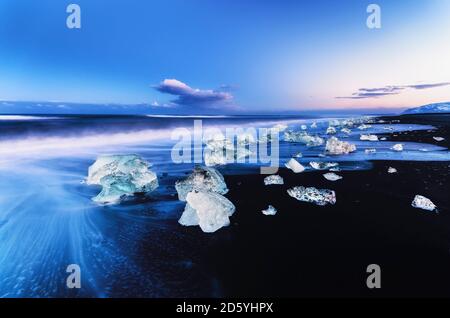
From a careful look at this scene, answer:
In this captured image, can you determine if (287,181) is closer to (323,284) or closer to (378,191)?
(378,191)

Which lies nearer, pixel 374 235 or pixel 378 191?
pixel 374 235

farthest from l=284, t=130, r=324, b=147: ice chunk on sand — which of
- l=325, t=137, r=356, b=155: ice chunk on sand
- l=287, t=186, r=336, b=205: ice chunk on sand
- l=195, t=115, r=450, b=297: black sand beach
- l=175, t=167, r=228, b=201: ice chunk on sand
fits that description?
l=175, t=167, r=228, b=201: ice chunk on sand

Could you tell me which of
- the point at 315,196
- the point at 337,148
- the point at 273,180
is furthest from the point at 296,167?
the point at 337,148

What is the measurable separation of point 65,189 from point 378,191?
219 inches

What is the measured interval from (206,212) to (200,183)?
1.10 metres

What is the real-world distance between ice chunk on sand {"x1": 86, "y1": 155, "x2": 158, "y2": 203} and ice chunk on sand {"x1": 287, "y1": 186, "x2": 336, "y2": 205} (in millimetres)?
2482

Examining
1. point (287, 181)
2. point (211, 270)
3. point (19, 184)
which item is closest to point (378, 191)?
point (287, 181)

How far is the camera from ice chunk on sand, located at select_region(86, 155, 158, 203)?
464cm

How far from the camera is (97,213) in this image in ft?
13.8

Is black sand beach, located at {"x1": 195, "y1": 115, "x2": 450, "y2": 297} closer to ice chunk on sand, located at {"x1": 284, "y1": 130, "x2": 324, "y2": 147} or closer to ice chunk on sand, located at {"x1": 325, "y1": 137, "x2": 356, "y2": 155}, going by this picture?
ice chunk on sand, located at {"x1": 325, "y1": 137, "x2": 356, "y2": 155}

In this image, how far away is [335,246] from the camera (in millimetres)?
3205

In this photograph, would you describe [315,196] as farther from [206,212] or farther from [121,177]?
[121,177]

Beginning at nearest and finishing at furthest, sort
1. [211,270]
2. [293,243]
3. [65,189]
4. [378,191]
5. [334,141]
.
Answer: [211,270]
[293,243]
[378,191]
[65,189]
[334,141]
